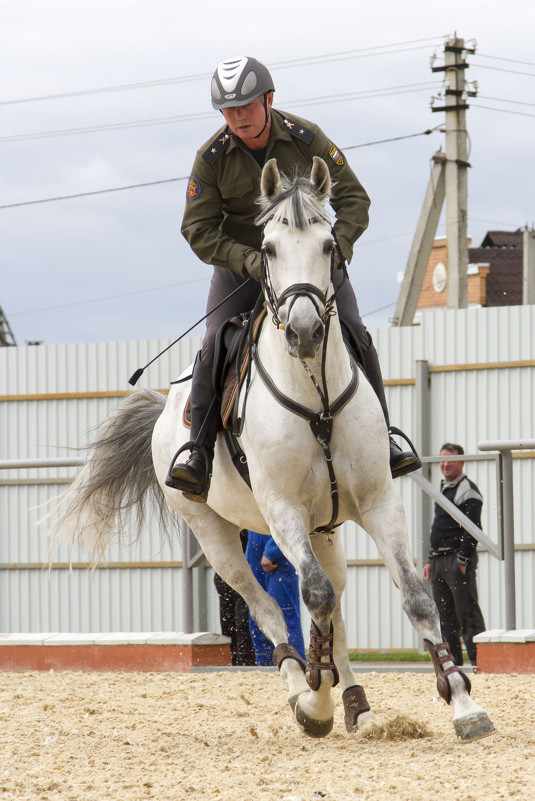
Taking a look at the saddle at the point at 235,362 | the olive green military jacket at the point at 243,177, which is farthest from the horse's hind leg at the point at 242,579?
the olive green military jacket at the point at 243,177

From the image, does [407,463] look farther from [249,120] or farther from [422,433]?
[422,433]

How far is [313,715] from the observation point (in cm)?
483

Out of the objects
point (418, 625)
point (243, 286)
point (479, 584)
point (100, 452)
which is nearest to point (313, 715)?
point (418, 625)

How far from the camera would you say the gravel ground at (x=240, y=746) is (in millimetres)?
3971

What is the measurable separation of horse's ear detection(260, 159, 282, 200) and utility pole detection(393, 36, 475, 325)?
14354mm

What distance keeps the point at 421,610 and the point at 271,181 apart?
1984 millimetres

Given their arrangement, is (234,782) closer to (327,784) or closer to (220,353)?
(327,784)

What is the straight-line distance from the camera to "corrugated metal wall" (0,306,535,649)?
11.7m

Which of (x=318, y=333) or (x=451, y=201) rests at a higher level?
(x=451, y=201)

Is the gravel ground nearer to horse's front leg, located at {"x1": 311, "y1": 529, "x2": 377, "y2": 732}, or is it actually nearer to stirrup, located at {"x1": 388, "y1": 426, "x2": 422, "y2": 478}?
horse's front leg, located at {"x1": 311, "y1": 529, "x2": 377, "y2": 732}

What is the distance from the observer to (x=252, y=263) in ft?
16.8

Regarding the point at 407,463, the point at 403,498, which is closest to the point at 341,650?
the point at 407,463

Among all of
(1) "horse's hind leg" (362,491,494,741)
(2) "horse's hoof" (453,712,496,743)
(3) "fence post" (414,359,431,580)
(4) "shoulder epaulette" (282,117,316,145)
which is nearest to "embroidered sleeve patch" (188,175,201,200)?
(4) "shoulder epaulette" (282,117,316,145)

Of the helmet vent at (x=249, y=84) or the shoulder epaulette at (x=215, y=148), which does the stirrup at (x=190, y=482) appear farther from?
the helmet vent at (x=249, y=84)
